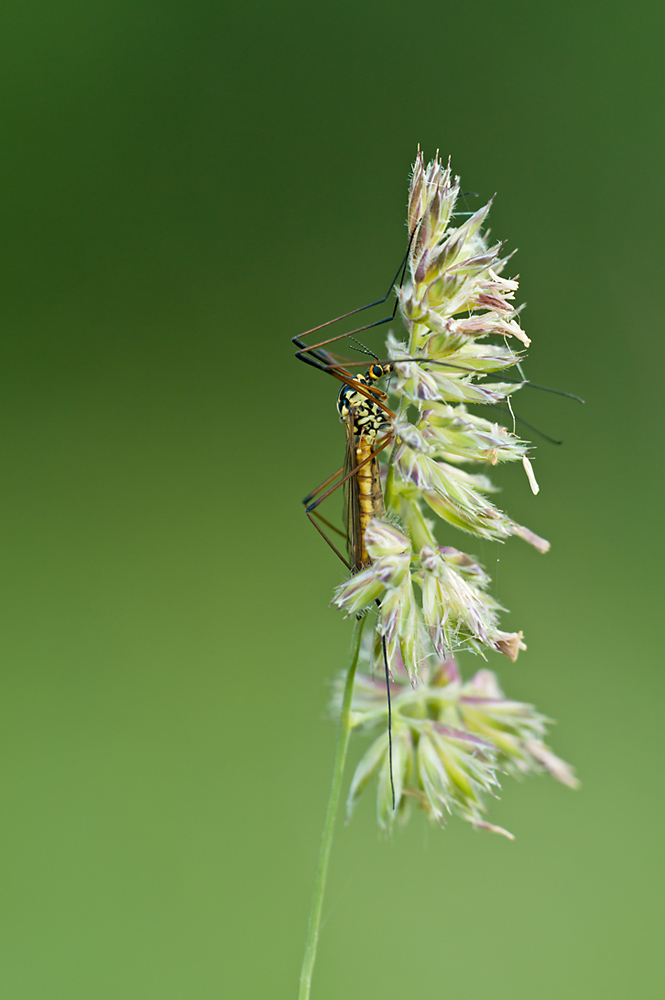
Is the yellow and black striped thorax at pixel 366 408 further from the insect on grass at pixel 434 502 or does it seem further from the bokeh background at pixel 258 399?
the bokeh background at pixel 258 399

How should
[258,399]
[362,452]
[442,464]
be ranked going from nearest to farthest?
[442,464]
[362,452]
[258,399]

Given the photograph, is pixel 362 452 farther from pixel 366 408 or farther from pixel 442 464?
pixel 442 464

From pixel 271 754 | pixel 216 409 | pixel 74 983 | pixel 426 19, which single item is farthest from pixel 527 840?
pixel 426 19

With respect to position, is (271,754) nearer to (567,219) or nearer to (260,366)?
(260,366)

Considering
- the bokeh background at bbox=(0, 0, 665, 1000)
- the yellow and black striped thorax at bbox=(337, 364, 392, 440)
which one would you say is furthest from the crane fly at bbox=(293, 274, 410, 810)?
the bokeh background at bbox=(0, 0, 665, 1000)

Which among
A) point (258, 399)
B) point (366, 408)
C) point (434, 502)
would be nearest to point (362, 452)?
point (366, 408)

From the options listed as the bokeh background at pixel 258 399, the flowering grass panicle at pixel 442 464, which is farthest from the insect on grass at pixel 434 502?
the bokeh background at pixel 258 399
